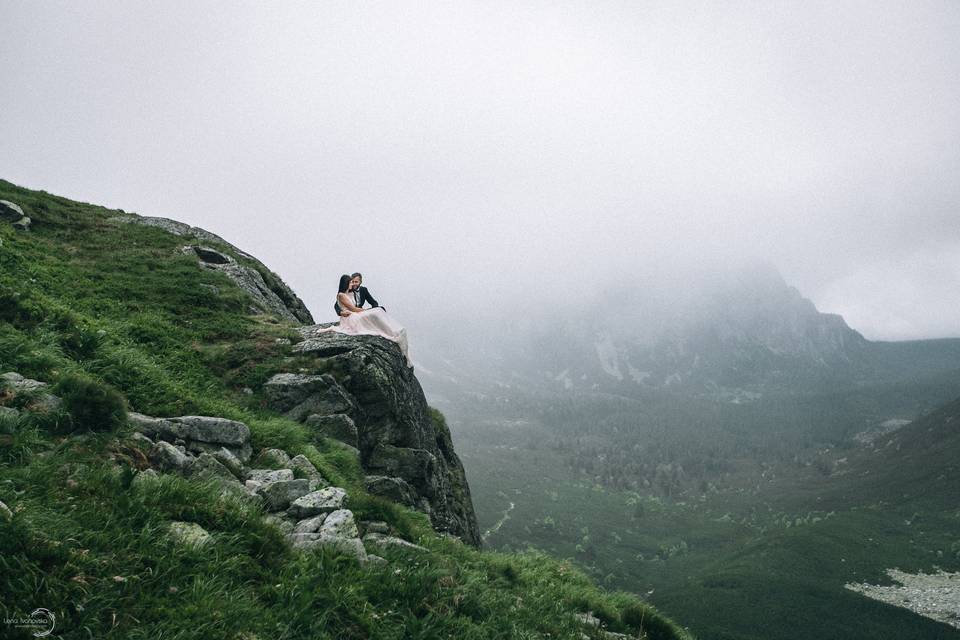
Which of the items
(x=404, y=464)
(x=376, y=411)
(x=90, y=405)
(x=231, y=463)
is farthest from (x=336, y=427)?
(x=90, y=405)

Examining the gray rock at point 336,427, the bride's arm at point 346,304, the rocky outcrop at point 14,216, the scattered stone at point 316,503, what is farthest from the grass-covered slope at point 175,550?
the rocky outcrop at point 14,216

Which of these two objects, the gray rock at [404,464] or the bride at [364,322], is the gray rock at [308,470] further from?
the bride at [364,322]

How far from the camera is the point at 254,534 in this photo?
6.80 metres

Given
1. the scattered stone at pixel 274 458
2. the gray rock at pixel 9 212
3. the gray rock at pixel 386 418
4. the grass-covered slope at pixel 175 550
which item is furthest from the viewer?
the gray rock at pixel 9 212

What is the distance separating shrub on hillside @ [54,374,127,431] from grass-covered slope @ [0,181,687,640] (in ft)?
0.07

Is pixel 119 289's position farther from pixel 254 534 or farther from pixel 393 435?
pixel 254 534

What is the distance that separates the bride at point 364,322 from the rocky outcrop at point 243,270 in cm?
527

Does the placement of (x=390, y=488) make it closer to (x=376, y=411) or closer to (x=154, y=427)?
(x=376, y=411)

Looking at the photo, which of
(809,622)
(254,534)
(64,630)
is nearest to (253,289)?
(254,534)

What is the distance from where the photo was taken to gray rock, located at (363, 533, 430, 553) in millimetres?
8719

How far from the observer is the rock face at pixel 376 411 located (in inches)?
592

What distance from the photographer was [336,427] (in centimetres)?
1484

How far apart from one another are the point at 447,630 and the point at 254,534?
3.23 meters

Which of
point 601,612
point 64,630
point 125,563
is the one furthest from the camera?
point 601,612
